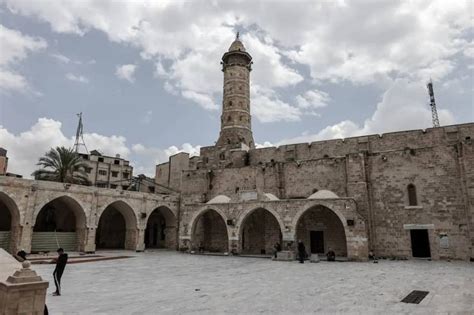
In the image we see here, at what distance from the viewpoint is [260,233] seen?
77.3ft

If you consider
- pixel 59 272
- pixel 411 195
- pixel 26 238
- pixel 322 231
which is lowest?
→ pixel 59 272

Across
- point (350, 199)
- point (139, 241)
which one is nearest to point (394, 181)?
point (350, 199)

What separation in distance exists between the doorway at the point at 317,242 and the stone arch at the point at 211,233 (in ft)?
21.6

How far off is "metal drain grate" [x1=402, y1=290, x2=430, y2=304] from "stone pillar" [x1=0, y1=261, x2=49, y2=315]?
740 centimetres

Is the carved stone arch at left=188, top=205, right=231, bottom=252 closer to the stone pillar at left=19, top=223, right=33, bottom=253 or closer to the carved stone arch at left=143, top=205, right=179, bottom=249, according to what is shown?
the carved stone arch at left=143, top=205, right=179, bottom=249

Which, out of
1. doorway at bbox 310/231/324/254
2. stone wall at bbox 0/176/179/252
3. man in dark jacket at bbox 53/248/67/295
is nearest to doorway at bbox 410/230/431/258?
doorway at bbox 310/231/324/254

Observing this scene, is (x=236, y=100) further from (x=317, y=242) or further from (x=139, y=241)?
(x=317, y=242)

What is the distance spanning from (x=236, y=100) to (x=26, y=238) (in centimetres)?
2173

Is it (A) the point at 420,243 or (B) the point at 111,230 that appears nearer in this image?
(A) the point at 420,243

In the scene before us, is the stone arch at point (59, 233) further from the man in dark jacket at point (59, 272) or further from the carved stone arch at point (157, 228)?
the man in dark jacket at point (59, 272)

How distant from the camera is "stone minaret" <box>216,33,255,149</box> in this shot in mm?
32812

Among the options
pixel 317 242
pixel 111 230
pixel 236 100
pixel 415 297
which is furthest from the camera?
pixel 236 100

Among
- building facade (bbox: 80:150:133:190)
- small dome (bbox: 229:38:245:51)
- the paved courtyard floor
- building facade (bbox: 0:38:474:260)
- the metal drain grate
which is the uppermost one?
small dome (bbox: 229:38:245:51)

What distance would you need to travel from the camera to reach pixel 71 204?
22297mm
